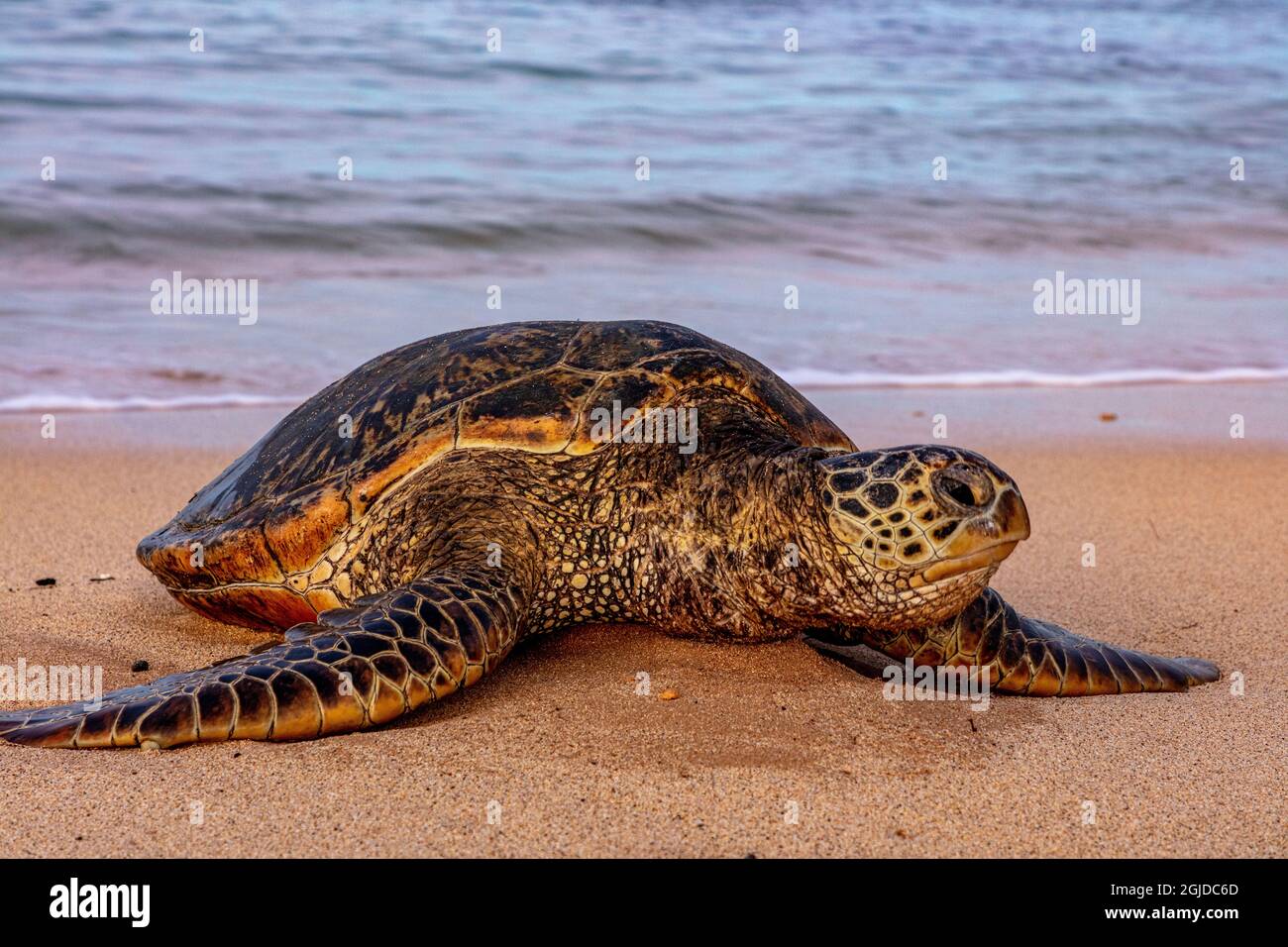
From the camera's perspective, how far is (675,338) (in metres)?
4.21

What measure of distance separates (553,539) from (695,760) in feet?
3.14

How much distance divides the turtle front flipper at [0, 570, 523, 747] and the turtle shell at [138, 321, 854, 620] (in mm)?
610

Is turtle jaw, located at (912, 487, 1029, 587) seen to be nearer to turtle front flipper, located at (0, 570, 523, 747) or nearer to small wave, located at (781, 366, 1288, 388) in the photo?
turtle front flipper, located at (0, 570, 523, 747)

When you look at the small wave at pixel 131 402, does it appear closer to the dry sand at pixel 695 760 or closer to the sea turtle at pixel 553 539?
the dry sand at pixel 695 760

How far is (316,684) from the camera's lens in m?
3.19

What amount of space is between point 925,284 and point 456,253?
4.23 metres

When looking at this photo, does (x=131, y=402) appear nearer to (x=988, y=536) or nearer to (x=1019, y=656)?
(x=1019, y=656)

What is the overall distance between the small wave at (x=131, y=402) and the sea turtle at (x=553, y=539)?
3.27m

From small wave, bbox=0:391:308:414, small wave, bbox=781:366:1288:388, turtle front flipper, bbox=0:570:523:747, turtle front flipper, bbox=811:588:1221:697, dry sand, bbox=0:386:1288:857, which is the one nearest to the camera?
dry sand, bbox=0:386:1288:857

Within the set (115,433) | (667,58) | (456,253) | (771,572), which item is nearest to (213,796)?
(771,572)

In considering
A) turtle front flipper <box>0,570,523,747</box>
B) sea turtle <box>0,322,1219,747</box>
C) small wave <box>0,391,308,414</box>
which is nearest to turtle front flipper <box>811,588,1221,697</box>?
sea turtle <box>0,322,1219,747</box>

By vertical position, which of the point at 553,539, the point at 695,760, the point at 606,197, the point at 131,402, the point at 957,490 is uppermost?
the point at 606,197

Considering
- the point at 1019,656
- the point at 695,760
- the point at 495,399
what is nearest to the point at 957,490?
the point at 695,760

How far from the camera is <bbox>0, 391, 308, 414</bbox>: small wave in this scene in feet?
24.7
